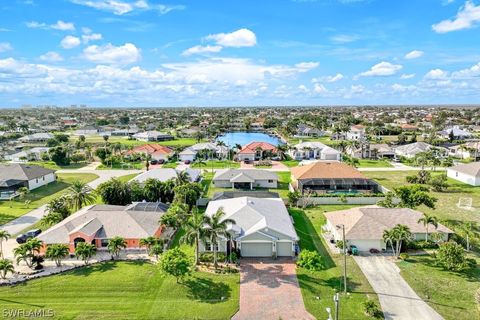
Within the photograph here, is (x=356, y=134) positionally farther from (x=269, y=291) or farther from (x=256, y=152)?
(x=269, y=291)

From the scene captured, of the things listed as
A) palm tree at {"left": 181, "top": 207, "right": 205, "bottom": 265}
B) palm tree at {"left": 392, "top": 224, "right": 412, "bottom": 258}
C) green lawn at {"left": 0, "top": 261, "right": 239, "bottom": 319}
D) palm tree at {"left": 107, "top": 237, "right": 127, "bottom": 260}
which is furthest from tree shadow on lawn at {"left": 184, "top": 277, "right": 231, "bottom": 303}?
palm tree at {"left": 392, "top": 224, "right": 412, "bottom": 258}

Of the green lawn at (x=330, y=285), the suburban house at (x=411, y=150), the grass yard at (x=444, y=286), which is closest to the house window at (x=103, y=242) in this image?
the green lawn at (x=330, y=285)

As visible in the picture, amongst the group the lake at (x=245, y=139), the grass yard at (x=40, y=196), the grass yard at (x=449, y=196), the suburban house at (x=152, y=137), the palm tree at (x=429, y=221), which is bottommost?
the grass yard at (x=449, y=196)

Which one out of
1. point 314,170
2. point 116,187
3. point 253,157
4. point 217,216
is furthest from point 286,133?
point 217,216

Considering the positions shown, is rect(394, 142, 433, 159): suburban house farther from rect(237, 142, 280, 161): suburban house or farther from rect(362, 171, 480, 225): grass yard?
rect(237, 142, 280, 161): suburban house

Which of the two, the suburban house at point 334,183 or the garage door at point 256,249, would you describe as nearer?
the garage door at point 256,249

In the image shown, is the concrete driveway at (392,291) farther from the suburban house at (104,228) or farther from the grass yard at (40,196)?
the grass yard at (40,196)
